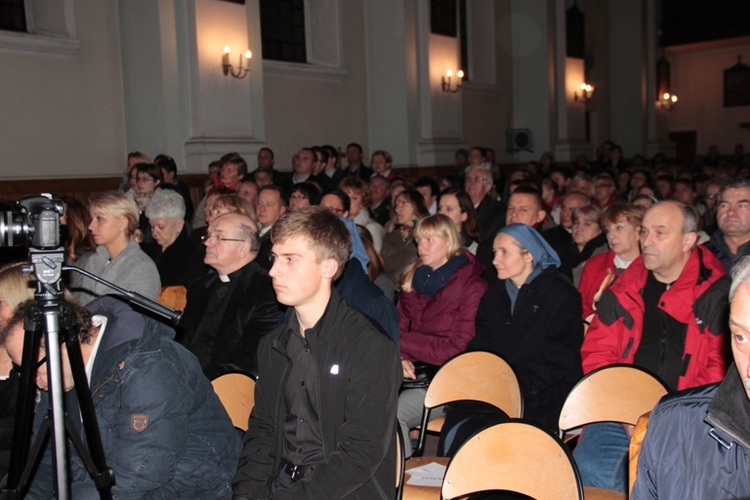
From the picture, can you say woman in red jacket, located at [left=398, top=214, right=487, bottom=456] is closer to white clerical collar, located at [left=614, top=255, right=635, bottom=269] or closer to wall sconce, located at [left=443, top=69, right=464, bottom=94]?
white clerical collar, located at [left=614, top=255, right=635, bottom=269]

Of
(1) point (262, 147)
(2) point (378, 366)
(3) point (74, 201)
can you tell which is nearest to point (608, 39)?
(1) point (262, 147)

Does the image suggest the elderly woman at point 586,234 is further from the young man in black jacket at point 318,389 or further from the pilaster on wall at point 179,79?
the pilaster on wall at point 179,79

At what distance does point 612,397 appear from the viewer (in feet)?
11.1

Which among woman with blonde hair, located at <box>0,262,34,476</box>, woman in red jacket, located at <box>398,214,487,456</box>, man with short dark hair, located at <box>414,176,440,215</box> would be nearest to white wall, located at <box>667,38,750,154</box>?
man with short dark hair, located at <box>414,176,440,215</box>

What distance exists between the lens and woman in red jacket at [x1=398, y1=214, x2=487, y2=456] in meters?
4.61

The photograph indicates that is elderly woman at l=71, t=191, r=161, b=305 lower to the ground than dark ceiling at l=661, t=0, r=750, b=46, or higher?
lower

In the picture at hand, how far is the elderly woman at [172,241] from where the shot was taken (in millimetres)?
5848

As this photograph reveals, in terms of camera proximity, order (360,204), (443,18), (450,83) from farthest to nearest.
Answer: (450,83), (443,18), (360,204)

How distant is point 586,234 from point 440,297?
229cm

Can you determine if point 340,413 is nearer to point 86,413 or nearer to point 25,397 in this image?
point 86,413

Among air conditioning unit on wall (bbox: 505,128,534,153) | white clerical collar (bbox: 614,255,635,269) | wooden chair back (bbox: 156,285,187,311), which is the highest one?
air conditioning unit on wall (bbox: 505,128,534,153)

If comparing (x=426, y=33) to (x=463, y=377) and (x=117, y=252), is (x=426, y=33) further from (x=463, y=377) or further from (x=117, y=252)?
(x=463, y=377)

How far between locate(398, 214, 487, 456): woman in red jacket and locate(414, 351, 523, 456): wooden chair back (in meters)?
0.57

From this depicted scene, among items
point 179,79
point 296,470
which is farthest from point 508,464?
point 179,79
